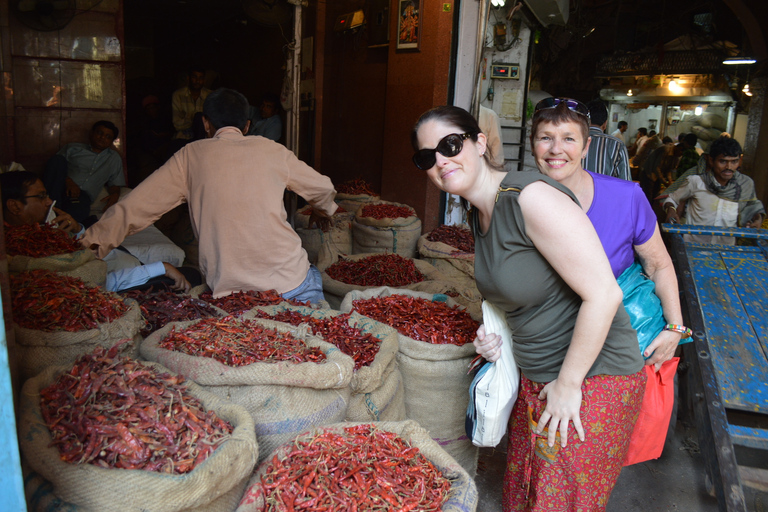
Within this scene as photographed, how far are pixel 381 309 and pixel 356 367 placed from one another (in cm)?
68

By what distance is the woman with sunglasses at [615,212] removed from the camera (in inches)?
91.0

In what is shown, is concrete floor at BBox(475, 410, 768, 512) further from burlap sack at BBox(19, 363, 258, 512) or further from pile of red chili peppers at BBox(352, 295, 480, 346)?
burlap sack at BBox(19, 363, 258, 512)

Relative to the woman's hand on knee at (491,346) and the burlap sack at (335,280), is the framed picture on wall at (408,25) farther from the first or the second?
the woman's hand on knee at (491,346)

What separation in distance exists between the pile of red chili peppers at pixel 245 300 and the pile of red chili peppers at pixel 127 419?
3.53ft

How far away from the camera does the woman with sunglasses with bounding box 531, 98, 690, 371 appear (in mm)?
2312

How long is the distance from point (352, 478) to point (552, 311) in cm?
91

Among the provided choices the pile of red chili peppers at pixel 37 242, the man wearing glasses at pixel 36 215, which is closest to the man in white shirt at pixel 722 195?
the man wearing glasses at pixel 36 215

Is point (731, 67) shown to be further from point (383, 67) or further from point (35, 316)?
point (35, 316)

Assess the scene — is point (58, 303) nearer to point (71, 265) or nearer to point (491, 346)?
point (71, 265)

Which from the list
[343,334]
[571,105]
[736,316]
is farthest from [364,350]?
[736,316]

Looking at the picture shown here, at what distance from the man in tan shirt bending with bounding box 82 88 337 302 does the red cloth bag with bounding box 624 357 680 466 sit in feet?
6.59

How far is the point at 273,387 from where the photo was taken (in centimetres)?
205

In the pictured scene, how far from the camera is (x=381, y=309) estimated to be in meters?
3.13

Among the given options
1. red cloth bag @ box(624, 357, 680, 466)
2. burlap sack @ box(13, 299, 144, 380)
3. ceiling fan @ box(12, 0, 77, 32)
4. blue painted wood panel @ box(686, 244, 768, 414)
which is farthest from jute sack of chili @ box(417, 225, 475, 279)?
ceiling fan @ box(12, 0, 77, 32)
